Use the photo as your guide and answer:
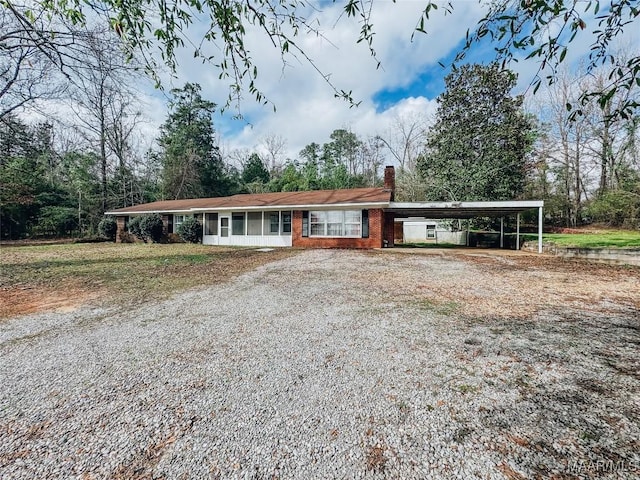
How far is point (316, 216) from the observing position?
1532cm

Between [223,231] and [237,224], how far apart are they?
3.35 feet

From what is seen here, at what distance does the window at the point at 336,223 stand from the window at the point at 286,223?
4.51 ft

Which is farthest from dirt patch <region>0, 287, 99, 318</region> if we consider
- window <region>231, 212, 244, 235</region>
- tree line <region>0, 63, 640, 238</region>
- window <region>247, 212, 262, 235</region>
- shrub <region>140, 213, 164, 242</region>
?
tree line <region>0, 63, 640, 238</region>

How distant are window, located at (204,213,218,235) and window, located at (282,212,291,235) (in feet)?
15.0

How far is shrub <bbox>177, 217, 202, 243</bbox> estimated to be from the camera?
17.4 meters

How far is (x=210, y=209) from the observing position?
16781 mm

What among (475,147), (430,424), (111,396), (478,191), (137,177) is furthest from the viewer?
(137,177)

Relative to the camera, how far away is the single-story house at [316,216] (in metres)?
14.0

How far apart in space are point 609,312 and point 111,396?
6115mm

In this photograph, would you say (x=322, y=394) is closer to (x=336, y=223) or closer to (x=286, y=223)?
(x=336, y=223)

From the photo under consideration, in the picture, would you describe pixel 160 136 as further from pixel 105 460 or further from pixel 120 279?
pixel 105 460

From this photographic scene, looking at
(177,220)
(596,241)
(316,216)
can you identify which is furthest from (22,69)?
(596,241)

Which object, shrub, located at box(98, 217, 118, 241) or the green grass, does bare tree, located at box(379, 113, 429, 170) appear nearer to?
the green grass

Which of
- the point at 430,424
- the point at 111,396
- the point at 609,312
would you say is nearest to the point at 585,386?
the point at 430,424
